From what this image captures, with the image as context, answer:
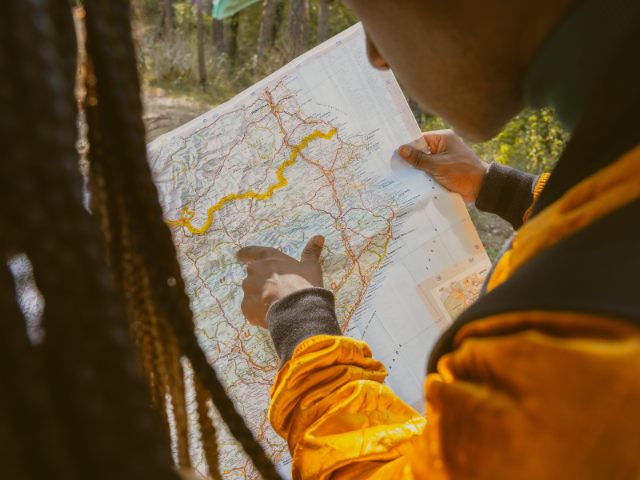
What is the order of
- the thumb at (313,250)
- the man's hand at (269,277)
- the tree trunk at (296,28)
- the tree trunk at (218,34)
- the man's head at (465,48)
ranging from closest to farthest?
the man's head at (465,48)
the man's hand at (269,277)
the thumb at (313,250)
the tree trunk at (296,28)
the tree trunk at (218,34)

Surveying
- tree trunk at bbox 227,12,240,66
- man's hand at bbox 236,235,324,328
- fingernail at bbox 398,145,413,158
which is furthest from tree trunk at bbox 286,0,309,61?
man's hand at bbox 236,235,324,328

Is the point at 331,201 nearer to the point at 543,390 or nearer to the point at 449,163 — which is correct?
the point at 449,163

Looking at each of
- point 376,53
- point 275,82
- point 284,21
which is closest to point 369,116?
point 275,82

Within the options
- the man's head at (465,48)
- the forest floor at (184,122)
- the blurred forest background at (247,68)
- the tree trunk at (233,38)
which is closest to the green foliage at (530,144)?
the blurred forest background at (247,68)

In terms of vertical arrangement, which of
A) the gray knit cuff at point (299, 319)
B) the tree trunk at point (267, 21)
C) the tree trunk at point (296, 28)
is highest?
the tree trunk at point (267, 21)

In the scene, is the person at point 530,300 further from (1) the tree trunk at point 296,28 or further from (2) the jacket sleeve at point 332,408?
(1) the tree trunk at point 296,28

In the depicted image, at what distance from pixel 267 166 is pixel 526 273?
98cm

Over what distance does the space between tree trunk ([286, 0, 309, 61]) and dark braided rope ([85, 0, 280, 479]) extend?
465 cm

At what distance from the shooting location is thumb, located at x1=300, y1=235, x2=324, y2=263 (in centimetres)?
121

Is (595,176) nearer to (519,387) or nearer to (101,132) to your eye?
(519,387)

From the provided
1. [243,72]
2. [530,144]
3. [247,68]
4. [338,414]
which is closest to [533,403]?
[338,414]

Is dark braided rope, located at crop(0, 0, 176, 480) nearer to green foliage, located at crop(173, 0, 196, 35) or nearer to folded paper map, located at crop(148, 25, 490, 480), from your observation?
folded paper map, located at crop(148, 25, 490, 480)

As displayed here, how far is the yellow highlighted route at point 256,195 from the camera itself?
48.5 inches

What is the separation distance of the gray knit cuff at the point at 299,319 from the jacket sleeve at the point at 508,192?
2.31 feet
